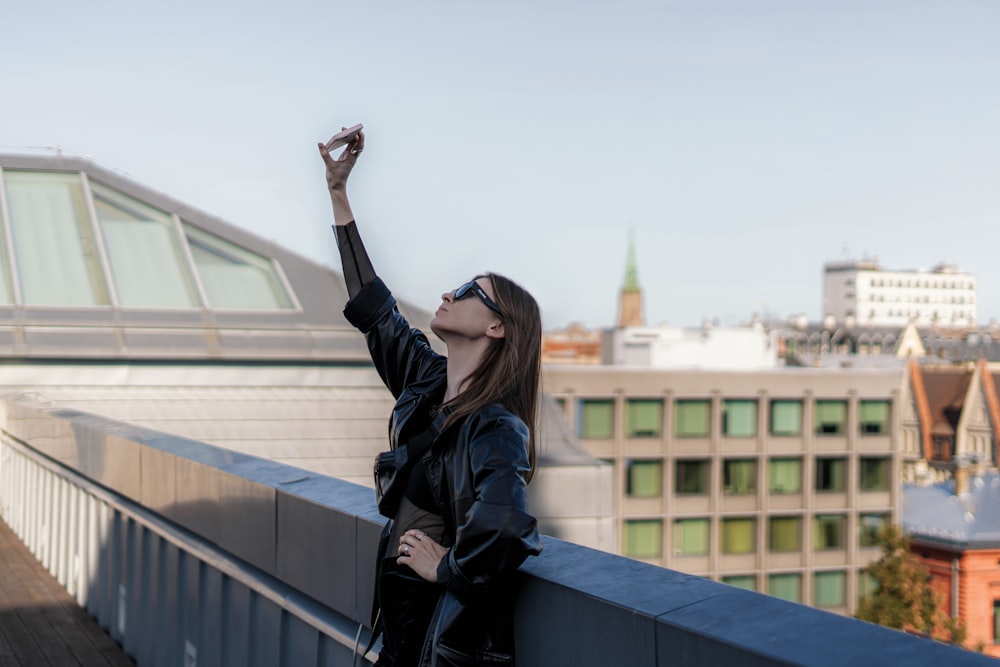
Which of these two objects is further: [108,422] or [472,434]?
[108,422]

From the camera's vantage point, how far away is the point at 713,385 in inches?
2921

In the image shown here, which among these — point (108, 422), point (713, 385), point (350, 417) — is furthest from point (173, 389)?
point (713, 385)

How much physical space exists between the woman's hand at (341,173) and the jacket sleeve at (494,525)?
4.08 feet

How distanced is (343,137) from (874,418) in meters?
78.6

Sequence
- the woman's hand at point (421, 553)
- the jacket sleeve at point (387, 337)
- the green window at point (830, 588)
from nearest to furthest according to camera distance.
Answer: the woman's hand at point (421, 553) < the jacket sleeve at point (387, 337) < the green window at point (830, 588)

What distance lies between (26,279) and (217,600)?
12.5m

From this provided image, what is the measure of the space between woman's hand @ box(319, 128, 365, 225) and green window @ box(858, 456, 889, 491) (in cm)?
7814

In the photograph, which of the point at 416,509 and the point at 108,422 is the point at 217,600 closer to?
the point at 416,509

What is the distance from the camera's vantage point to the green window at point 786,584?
7325 cm

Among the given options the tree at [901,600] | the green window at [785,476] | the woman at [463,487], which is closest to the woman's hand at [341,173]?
the woman at [463,487]

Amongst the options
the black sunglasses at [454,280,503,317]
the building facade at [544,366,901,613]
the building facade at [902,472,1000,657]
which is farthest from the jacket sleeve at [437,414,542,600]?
the building facade at [544,366,901,613]

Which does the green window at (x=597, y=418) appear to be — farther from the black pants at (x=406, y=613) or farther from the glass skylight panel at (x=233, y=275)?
the black pants at (x=406, y=613)

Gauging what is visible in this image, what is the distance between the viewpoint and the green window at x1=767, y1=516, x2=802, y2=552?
74500mm

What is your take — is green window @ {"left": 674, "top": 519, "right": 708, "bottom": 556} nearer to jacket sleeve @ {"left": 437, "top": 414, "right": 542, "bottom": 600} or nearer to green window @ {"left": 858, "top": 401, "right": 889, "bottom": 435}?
green window @ {"left": 858, "top": 401, "right": 889, "bottom": 435}
